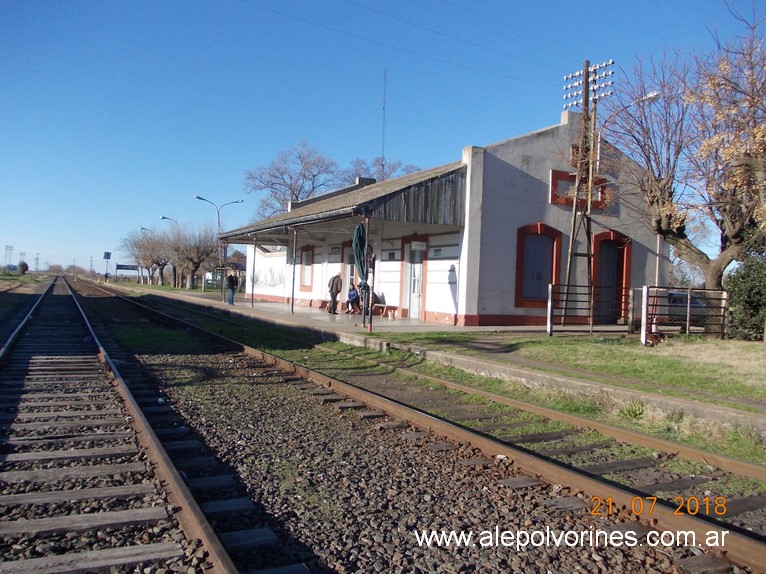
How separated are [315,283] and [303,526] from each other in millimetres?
26416

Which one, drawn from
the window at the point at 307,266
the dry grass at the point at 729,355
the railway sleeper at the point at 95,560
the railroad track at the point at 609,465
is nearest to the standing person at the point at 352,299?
the window at the point at 307,266

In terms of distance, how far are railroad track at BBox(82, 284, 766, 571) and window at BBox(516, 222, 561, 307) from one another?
1118cm

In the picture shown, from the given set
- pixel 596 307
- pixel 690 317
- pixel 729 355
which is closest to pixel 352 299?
pixel 596 307

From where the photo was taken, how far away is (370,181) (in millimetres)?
35531

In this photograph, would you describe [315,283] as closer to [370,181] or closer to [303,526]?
[370,181]

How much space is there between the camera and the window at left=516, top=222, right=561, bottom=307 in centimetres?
2008

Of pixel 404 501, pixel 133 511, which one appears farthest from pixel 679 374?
pixel 133 511

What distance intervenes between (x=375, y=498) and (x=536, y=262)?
1676 cm

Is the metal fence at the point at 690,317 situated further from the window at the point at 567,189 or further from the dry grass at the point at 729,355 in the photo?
the window at the point at 567,189

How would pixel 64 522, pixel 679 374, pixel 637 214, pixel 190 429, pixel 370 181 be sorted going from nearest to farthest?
pixel 64 522 → pixel 190 429 → pixel 679 374 → pixel 637 214 → pixel 370 181

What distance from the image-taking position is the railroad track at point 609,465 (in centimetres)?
433

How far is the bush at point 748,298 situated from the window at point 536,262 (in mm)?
5742

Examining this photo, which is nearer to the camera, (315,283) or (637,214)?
(637,214)

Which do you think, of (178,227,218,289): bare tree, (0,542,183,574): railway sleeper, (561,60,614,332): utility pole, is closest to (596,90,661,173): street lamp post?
(561,60,614,332): utility pole
